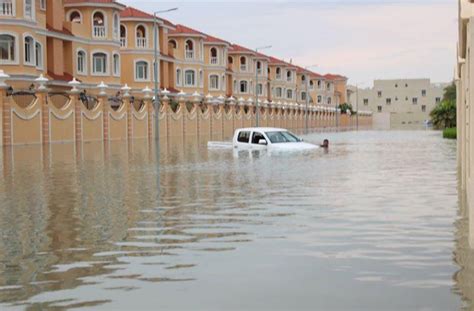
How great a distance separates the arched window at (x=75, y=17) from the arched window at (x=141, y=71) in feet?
35.9

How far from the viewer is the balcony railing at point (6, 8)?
158 feet

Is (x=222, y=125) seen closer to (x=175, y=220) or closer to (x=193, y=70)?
(x=193, y=70)

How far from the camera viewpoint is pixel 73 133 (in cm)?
4478

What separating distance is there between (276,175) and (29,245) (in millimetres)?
10949

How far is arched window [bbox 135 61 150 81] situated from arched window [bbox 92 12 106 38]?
1012cm

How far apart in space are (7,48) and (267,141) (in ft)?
75.7

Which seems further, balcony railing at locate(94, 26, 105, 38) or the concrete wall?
balcony railing at locate(94, 26, 105, 38)

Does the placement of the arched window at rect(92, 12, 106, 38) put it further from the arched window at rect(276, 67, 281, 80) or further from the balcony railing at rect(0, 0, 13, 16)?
the arched window at rect(276, 67, 281, 80)

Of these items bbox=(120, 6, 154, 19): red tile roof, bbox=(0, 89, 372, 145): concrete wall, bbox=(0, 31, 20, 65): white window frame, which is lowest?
bbox=(0, 89, 372, 145): concrete wall

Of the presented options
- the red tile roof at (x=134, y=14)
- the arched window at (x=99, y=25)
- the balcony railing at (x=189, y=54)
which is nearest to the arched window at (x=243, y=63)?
the balcony railing at (x=189, y=54)

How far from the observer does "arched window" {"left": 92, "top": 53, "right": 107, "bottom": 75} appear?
62062 mm

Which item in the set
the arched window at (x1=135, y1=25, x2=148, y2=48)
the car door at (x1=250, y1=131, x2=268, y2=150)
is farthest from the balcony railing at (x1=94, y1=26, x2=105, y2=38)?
the car door at (x1=250, y1=131, x2=268, y2=150)

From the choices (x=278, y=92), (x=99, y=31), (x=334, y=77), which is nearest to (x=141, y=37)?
(x=99, y=31)

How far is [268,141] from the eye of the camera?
3291 cm
